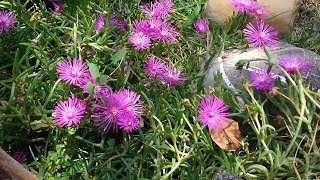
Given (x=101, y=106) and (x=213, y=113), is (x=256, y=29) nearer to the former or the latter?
(x=213, y=113)

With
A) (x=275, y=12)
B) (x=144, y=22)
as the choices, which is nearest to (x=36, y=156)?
(x=144, y=22)

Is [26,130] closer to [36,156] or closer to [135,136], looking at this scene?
[36,156]

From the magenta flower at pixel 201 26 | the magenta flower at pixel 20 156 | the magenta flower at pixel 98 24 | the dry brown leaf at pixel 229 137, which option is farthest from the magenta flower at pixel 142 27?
the magenta flower at pixel 20 156

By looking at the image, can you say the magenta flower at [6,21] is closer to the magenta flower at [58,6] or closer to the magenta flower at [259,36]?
the magenta flower at [58,6]

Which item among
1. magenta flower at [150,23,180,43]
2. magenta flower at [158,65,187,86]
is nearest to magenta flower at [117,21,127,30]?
magenta flower at [150,23,180,43]

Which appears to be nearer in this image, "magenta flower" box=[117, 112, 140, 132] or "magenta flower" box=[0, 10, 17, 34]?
"magenta flower" box=[117, 112, 140, 132]

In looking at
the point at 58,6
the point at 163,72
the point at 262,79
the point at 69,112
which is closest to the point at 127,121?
the point at 69,112

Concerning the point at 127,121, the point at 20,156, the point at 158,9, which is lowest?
the point at 20,156

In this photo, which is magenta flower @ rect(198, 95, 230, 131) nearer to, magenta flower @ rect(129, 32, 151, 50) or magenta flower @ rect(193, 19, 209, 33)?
magenta flower @ rect(129, 32, 151, 50)
